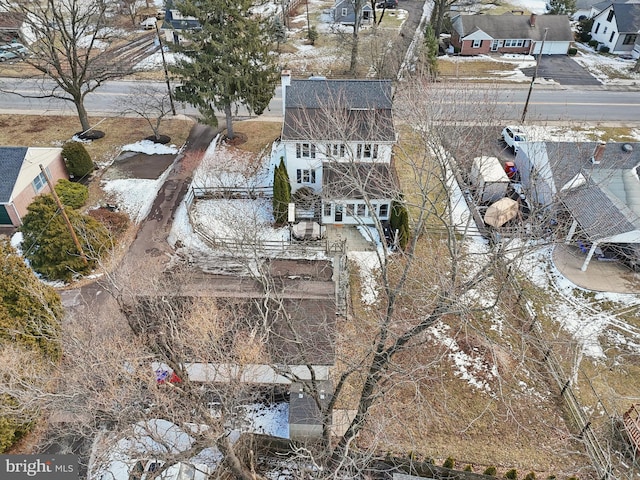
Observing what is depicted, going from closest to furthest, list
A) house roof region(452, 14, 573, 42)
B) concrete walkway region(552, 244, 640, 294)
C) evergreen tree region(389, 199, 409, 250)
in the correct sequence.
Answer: concrete walkway region(552, 244, 640, 294)
evergreen tree region(389, 199, 409, 250)
house roof region(452, 14, 573, 42)

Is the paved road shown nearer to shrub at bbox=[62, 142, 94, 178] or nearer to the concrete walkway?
shrub at bbox=[62, 142, 94, 178]

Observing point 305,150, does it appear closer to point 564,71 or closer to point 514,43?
point 564,71

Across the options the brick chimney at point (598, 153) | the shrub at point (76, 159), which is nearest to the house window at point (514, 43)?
the brick chimney at point (598, 153)

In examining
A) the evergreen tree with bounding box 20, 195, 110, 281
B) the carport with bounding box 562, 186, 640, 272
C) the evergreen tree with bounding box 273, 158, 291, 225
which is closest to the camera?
the evergreen tree with bounding box 20, 195, 110, 281

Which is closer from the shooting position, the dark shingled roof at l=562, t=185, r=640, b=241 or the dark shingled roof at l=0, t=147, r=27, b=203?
the dark shingled roof at l=562, t=185, r=640, b=241

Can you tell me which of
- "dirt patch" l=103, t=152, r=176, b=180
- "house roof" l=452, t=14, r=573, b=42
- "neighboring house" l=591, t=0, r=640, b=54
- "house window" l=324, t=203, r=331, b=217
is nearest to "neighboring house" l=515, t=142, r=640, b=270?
"house window" l=324, t=203, r=331, b=217

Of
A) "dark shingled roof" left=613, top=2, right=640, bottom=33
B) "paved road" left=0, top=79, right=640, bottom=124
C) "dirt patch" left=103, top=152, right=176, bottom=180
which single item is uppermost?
"dark shingled roof" left=613, top=2, right=640, bottom=33

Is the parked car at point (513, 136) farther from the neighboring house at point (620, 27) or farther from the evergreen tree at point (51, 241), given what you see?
the evergreen tree at point (51, 241)

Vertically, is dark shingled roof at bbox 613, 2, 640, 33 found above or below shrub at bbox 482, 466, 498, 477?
above
